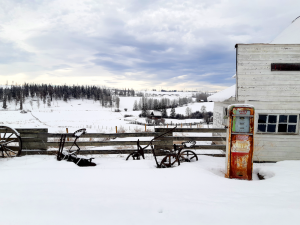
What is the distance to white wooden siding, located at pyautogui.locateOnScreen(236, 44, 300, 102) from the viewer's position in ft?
22.7

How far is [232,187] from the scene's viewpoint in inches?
150

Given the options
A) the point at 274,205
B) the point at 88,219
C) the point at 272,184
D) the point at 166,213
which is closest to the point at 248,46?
the point at 272,184

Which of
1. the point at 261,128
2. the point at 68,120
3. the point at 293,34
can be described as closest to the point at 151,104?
the point at 68,120

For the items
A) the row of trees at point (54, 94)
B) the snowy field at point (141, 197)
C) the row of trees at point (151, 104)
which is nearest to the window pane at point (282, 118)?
the snowy field at point (141, 197)

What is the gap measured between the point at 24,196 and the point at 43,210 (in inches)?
26.6

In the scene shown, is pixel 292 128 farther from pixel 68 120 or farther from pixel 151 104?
pixel 151 104

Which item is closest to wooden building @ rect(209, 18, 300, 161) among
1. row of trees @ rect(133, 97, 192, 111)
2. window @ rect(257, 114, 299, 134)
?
window @ rect(257, 114, 299, 134)

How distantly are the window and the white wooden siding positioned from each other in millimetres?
677

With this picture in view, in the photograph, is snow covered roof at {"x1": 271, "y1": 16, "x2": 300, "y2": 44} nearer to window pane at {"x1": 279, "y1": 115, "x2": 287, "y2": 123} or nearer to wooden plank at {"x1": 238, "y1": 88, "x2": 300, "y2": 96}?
wooden plank at {"x1": 238, "y1": 88, "x2": 300, "y2": 96}

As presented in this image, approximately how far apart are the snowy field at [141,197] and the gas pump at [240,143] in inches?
20.7

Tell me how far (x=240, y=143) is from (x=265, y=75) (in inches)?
157

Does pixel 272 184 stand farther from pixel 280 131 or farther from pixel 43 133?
pixel 43 133

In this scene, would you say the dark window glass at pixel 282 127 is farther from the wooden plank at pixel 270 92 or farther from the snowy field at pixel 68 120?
the snowy field at pixel 68 120

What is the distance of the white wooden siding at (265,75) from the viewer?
693 centimetres
